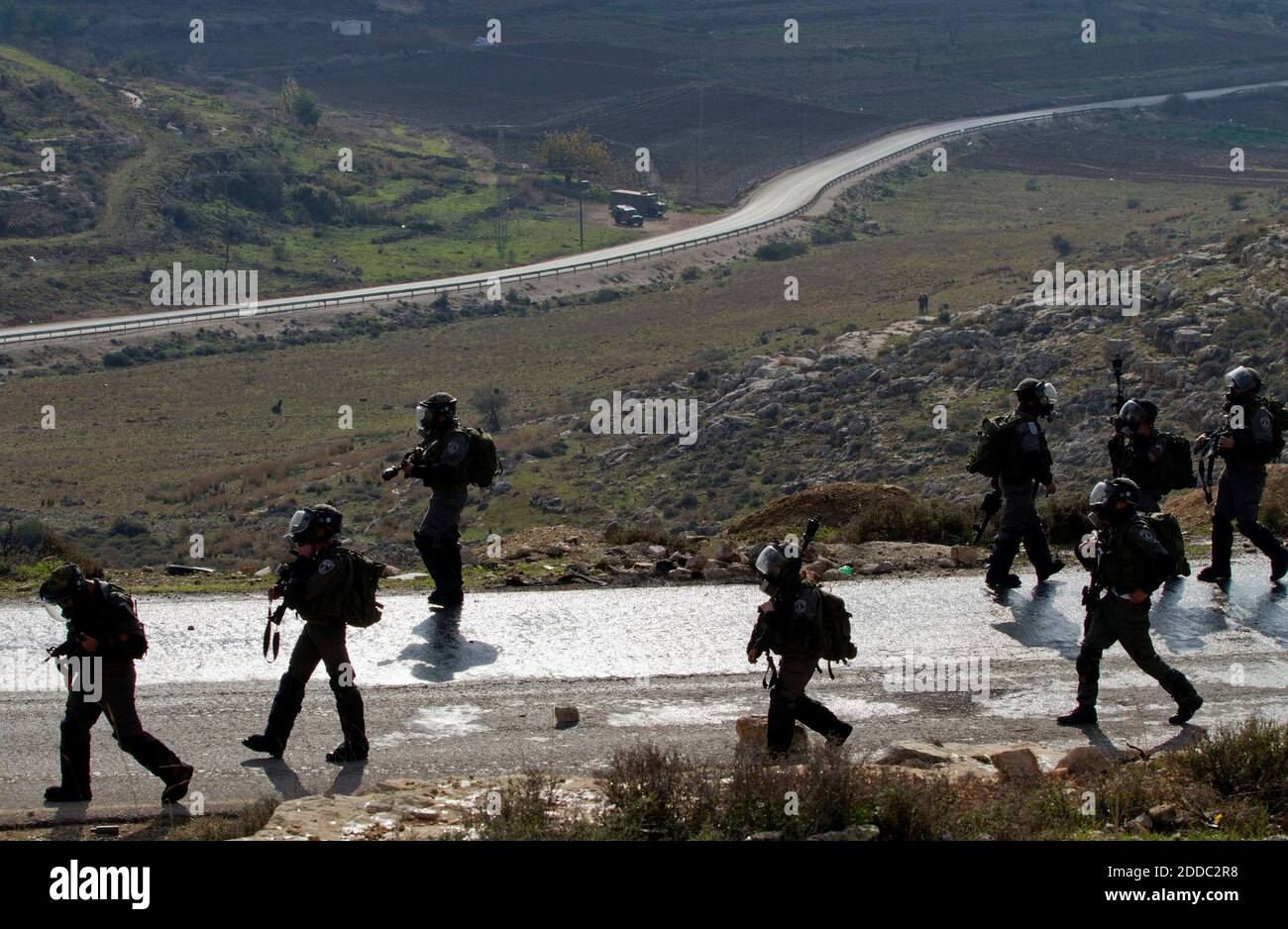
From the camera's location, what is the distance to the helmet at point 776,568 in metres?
9.34

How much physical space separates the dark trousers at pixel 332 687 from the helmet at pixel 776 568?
284 cm

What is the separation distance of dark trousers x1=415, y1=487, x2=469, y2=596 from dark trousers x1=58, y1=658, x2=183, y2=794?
4292 mm

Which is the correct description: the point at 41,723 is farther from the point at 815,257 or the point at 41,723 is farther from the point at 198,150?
the point at 198,150

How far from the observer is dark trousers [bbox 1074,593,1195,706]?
10.4 metres

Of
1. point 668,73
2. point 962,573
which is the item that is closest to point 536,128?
point 668,73

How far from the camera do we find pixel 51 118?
262 feet

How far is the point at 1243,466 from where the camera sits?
13.9 m

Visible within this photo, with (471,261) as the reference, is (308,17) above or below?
above

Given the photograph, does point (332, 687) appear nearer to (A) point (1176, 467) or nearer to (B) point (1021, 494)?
(B) point (1021, 494)

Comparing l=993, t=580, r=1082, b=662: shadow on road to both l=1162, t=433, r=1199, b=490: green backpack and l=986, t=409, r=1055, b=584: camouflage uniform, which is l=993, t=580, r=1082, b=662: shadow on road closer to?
l=986, t=409, r=1055, b=584: camouflage uniform

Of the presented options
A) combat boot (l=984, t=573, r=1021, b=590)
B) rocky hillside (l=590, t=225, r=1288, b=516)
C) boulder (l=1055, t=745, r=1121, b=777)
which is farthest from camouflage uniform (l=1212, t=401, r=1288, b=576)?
rocky hillside (l=590, t=225, r=1288, b=516)

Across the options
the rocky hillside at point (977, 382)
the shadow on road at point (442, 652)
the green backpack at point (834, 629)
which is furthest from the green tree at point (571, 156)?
the green backpack at point (834, 629)

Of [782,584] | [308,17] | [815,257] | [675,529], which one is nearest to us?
[782,584]

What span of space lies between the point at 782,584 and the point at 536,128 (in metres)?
99.0
